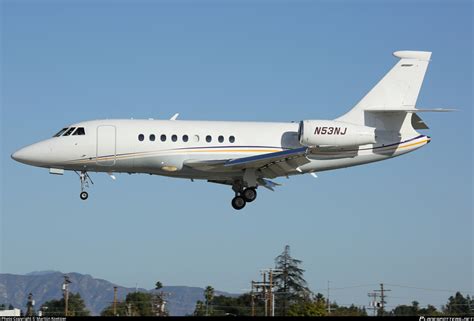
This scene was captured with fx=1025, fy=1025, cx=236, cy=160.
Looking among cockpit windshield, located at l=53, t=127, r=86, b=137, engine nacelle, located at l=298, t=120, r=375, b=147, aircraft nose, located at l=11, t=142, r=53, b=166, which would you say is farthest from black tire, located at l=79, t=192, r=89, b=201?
engine nacelle, located at l=298, t=120, r=375, b=147

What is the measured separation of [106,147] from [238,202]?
19.8 ft

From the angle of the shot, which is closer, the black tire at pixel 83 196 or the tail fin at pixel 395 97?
the black tire at pixel 83 196

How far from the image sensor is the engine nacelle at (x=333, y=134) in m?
41.4

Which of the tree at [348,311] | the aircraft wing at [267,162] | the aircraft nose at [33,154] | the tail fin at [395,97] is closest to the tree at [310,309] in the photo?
the tree at [348,311]

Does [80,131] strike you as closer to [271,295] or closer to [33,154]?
[33,154]

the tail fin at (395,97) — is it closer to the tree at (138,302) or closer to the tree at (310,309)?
the tree at (310,309)

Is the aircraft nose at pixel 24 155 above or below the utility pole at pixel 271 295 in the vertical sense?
above

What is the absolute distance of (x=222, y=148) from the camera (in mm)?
41875

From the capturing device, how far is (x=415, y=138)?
144 ft

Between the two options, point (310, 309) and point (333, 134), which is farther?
point (310, 309)

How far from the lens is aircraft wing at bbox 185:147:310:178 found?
133ft

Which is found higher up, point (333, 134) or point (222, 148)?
point (333, 134)

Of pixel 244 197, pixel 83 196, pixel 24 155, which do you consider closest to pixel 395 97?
pixel 244 197

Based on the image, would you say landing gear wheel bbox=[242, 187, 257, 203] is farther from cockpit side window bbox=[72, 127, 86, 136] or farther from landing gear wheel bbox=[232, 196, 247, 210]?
cockpit side window bbox=[72, 127, 86, 136]
